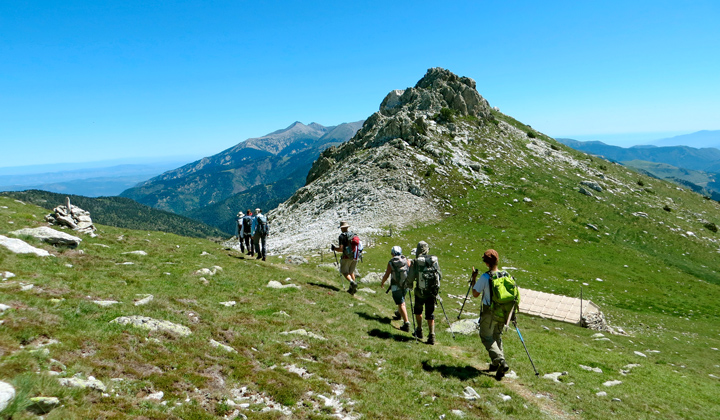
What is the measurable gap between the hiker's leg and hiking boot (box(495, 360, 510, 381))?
15 centimetres

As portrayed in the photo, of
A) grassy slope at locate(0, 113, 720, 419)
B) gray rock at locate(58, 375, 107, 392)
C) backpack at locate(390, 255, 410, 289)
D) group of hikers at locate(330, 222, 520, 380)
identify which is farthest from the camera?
backpack at locate(390, 255, 410, 289)

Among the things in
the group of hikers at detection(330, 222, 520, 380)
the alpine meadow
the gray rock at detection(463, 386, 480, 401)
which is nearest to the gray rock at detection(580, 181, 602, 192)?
the alpine meadow

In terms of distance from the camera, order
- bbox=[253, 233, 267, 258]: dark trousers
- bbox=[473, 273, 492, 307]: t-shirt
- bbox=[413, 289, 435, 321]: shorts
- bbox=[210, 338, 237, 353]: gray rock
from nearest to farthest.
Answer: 1. bbox=[210, 338, 237, 353]: gray rock
2. bbox=[473, 273, 492, 307]: t-shirt
3. bbox=[413, 289, 435, 321]: shorts
4. bbox=[253, 233, 267, 258]: dark trousers

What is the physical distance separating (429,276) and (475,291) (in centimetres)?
256

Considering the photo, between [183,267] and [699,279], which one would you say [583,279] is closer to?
[699,279]

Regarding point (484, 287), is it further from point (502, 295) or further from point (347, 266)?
point (347, 266)

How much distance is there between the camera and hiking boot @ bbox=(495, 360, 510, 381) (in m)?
12.3

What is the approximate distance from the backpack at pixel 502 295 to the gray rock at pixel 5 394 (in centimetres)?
1270

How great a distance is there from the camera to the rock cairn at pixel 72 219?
25.1m

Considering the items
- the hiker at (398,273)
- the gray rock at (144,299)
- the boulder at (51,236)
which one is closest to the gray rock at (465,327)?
the hiker at (398,273)

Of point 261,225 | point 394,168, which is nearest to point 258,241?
point 261,225

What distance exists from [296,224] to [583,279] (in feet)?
150

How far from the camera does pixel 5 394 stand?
5551mm

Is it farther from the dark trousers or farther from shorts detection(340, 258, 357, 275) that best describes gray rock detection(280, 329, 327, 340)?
the dark trousers
